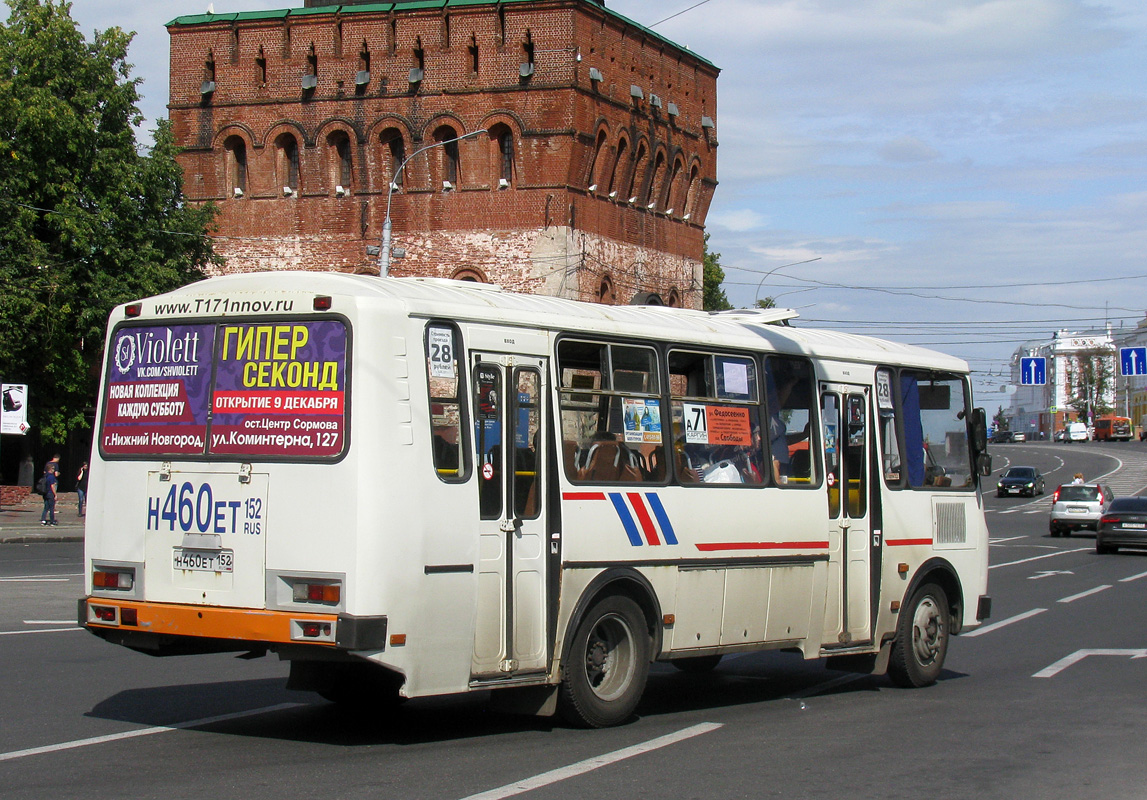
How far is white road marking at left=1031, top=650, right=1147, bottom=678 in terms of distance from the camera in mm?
12859

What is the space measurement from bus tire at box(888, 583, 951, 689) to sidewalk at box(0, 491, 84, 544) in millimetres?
23365

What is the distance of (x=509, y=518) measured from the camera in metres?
8.68

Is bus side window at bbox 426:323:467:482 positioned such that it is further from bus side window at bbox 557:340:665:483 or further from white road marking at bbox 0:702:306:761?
white road marking at bbox 0:702:306:761

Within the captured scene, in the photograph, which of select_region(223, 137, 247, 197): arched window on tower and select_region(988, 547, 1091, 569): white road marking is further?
select_region(223, 137, 247, 197): arched window on tower

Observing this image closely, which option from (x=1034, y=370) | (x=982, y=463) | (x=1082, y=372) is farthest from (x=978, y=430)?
(x=1082, y=372)

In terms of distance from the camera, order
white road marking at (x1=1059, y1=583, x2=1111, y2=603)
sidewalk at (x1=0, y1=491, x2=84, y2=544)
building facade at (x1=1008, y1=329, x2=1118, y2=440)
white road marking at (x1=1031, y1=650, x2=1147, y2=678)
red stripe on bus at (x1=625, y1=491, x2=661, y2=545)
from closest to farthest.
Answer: red stripe on bus at (x1=625, y1=491, x2=661, y2=545), white road marking at (x1=1031, y1=650, x2=1147, y2=678), white road marking at (x1=1059, y1=583, x2=1111, y2=603), sidewalk at (x1=0, y1=491, x2=84, y2=544), building facade at (x1=1008, y1=329, x2=1118, y2=440)

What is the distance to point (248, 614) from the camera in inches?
316

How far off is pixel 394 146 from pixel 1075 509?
81.1 ft

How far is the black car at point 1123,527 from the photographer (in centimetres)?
3409

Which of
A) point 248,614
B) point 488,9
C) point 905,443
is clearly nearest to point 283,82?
point 488,9

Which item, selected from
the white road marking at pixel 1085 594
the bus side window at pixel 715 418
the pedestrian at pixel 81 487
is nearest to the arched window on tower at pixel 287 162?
the pedestrian at pixel 81 487

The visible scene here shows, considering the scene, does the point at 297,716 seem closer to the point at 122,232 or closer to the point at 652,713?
the point at 652,713

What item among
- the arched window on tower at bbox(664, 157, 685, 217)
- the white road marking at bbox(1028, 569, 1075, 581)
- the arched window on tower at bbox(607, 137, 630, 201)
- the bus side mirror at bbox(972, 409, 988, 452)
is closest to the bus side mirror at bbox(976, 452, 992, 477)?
the bus side mirror at bbox(972, 409, 988, 452)

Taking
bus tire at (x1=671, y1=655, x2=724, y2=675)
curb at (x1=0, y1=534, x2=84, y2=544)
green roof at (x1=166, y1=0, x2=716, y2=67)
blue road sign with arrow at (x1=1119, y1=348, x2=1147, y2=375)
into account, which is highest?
green roof at (x1=166, y1=0, x2=716, y2=67)
